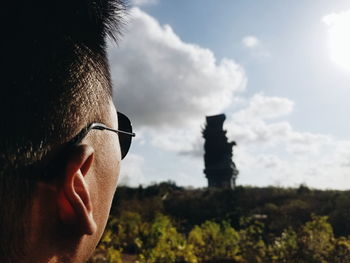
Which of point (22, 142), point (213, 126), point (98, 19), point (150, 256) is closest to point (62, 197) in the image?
point (22, 142)

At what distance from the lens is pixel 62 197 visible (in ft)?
2.68

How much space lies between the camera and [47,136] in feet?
2.74

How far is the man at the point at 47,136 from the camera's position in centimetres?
79

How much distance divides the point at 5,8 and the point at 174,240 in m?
7.52

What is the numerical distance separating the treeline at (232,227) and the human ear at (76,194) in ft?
→ 20.2

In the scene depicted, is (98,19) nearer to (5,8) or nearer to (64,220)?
(5,8)

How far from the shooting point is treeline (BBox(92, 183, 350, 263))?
24.3ft

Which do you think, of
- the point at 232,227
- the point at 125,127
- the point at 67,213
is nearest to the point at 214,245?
the point at 232,227

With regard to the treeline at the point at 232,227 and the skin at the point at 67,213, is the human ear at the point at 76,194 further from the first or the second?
the treeline at the point at 232,227

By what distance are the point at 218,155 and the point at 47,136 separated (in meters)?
33.4

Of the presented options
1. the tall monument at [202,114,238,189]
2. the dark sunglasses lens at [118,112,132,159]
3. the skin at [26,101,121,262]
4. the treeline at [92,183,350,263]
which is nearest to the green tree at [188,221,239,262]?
the treeline at [92,183,350,263]

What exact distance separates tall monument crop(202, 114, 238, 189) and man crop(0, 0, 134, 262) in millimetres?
30628

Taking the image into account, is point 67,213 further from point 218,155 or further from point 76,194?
point 218,155

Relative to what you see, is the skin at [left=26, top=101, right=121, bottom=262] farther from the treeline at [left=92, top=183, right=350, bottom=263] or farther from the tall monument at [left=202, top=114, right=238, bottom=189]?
the tall monument at [left=202, top=114, right=238, bottom=189]
